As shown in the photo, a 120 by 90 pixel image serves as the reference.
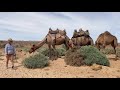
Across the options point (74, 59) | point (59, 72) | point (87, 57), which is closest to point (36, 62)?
point (59, 72)

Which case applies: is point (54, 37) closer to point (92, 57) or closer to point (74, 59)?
point (74, 59)

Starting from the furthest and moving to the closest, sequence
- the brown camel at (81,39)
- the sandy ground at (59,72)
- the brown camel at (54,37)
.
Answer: the brown camel at (81,39) < the brown camel at (54,37) < the sandy ground at (59,72)

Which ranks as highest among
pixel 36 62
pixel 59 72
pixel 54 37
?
pixel 54 37

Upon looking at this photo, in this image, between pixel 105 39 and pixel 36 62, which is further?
pixel 105 39

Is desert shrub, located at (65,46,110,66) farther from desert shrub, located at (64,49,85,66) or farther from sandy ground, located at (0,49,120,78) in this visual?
sandy ground, located at (0,49,120,78)

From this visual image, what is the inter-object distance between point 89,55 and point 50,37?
3.46 m

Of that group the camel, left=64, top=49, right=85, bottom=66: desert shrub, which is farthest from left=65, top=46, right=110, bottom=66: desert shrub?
the camel

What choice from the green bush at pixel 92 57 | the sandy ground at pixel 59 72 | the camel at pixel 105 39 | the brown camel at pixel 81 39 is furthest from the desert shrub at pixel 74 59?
the camel at pixel 105 39

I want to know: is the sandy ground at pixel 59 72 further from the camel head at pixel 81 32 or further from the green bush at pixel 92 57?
the camel head at pixel 81 32
